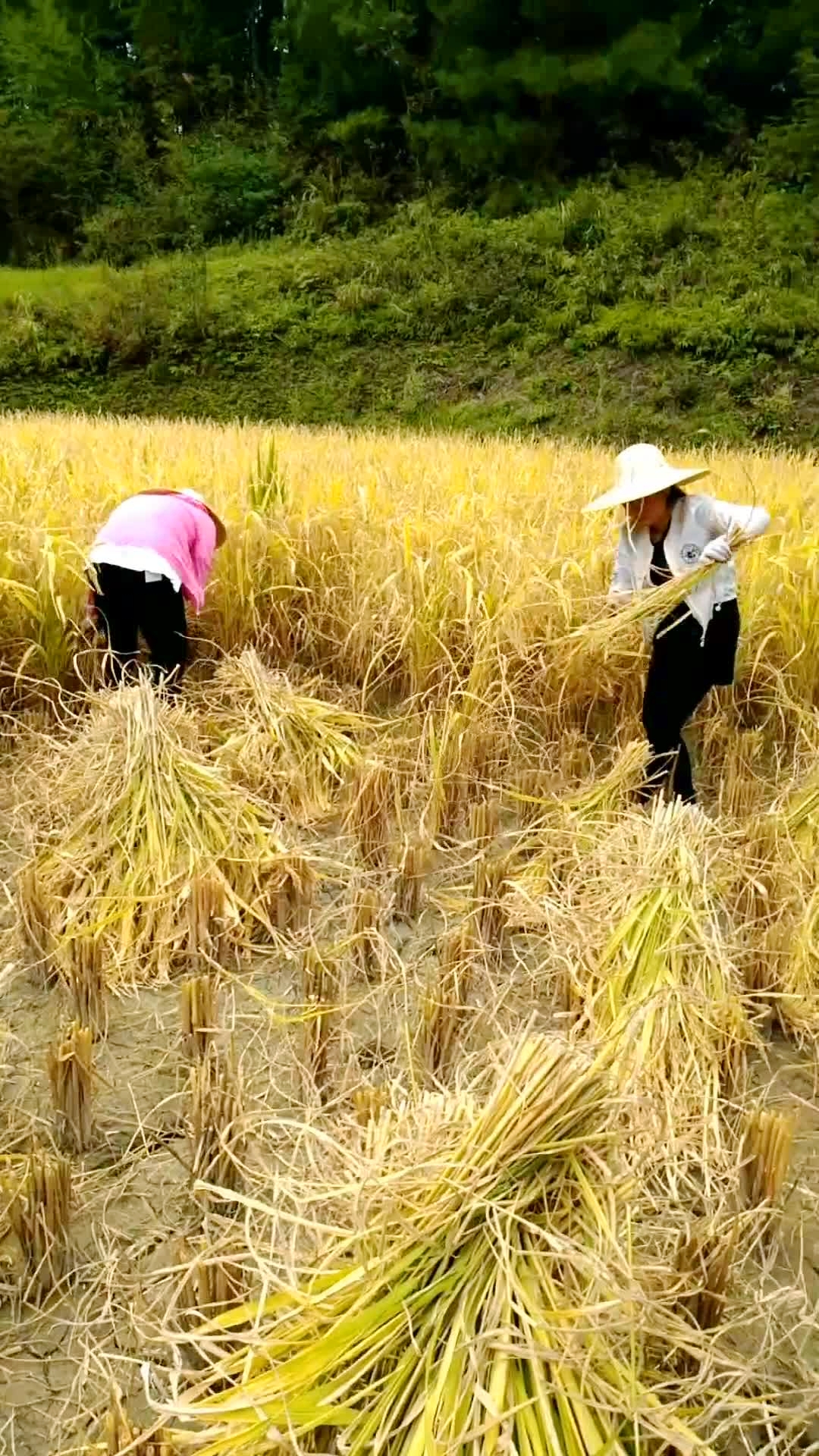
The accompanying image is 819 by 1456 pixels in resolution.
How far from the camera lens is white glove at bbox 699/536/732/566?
2453mm

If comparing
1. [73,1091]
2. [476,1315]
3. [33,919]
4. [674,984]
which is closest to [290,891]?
[33,919]

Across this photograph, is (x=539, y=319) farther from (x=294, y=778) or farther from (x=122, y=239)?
(x=294, y=778)

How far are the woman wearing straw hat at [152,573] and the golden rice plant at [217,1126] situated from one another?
140 centimetres

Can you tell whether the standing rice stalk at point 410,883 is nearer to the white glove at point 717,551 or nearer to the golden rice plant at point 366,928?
the golden rice plant at point 366,928

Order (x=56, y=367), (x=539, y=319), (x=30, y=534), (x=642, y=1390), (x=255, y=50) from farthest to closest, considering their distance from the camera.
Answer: (x=255, y=50)
(x=56, y=367)
(x=539, y=319)
(x=30, y=534)
(x=642, y=1390)

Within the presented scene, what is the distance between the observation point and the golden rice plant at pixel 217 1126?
5.04 ft

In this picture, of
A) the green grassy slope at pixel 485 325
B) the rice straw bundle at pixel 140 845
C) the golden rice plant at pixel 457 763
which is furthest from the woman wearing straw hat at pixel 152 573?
the green grassy slope at pixel 485 325

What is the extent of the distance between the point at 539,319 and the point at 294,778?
11046 mm

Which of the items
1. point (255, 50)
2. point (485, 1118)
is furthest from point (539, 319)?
point (485, 1118)

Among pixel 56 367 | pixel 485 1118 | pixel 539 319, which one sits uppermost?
pixel 485 1118

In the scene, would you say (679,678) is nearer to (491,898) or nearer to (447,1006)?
(491,898)

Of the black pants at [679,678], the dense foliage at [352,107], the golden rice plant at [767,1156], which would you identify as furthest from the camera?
the dense foliage at [352,107]

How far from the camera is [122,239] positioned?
16250 mm

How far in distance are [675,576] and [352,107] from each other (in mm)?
17066
